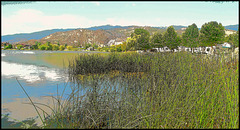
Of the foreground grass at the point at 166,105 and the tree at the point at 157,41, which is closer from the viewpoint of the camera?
the foreground grass at the point at 166,105

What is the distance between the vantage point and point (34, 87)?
6840 mm

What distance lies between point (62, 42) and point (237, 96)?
50.3 m

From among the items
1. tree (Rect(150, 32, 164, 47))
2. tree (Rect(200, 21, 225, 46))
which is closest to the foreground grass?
tree (Rect(150, 32, 164, 47))

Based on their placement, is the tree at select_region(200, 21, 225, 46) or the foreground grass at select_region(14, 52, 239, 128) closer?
the foreground grass at select_region(14, 52, 239, 128)

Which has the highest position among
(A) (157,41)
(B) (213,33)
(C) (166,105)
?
(B) (213,33)

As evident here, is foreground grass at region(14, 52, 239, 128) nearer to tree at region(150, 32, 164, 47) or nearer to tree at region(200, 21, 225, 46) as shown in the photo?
tree at region(150, 32, 164, 47)

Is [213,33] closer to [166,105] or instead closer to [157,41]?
[157,41]

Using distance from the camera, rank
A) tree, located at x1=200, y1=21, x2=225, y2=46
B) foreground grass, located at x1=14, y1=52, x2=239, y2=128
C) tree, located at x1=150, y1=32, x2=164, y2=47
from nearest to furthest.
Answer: foreground grass, located at x1=14, y1=52, x2=239, y2=128, tree, located at x1=150, y1=32, x2=164, y2=47, tree, located at x1=200, y1=21, x2=225, y2=46

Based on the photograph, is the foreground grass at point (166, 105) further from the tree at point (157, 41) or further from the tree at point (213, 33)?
the tree at point (213, 33)

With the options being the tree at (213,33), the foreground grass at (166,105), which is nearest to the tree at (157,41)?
the tree at (213,33)


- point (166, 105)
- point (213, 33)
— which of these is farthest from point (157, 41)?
point (166, 105)

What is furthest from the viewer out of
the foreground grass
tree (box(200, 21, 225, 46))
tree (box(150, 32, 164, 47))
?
tree (box(200, 21, 225, 46))

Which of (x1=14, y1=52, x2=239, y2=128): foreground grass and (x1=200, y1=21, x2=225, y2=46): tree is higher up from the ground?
(x1=200, y1=21, x2=225, y2=46): tree

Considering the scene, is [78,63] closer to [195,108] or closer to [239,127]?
[195,108]
